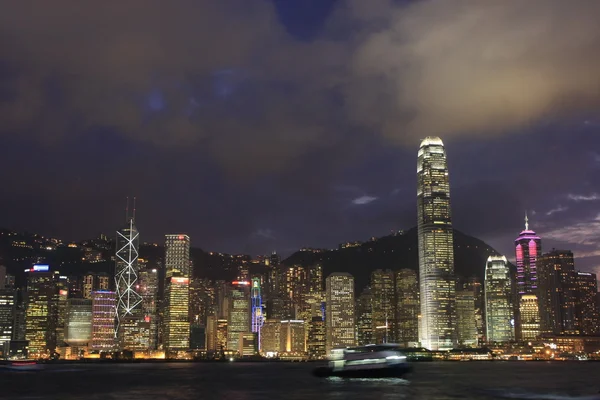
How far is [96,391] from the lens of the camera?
106 m

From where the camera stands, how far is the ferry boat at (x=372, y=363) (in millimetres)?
127000

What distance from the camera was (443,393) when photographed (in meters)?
94.9

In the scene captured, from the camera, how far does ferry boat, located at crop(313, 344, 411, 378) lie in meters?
127

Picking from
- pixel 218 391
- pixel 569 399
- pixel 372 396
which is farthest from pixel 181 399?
pixel 569 399

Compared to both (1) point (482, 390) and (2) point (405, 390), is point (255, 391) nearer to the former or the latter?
(2) point (405, 390)

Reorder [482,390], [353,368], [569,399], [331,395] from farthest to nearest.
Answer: [353,368] < [482,390] < [331,395] < [569,399]

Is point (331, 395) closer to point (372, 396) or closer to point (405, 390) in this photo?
point (372, 396)

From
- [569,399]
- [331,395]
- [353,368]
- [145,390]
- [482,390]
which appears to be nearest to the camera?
[569,399]

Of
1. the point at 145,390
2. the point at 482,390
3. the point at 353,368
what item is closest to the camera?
the point at 482,390

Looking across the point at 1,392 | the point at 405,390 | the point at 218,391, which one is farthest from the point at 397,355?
the point at 1,392

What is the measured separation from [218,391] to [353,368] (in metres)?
33.2

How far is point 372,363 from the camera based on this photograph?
12812 cm

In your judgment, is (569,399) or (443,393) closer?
(569,399)

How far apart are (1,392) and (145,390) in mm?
21120
